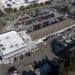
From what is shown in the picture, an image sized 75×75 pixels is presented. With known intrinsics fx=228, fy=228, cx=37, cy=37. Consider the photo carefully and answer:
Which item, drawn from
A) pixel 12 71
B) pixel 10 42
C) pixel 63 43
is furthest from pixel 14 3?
pixel 12 71

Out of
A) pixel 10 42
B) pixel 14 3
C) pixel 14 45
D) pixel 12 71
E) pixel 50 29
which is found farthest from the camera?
pixel 14 3

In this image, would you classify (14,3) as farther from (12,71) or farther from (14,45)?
(12,71)

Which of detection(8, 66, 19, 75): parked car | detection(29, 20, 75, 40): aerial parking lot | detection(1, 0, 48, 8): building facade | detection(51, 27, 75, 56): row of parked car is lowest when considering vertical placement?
detection(8, 66, 19, 75): parked car

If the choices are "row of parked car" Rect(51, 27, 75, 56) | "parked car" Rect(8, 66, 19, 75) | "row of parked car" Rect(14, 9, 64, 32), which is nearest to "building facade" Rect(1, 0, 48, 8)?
"row of parked car" Rect(14, 9, 64, 32)

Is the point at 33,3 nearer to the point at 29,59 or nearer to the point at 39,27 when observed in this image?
the point at 39,27

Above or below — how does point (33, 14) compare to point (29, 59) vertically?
above

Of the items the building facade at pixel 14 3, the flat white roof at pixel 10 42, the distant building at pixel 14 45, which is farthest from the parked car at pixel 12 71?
the building facade at pixel 14 3

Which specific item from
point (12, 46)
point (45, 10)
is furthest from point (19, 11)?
point (12, 46)

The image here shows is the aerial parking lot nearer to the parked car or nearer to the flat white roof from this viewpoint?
the flat white roof
